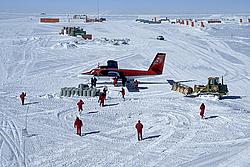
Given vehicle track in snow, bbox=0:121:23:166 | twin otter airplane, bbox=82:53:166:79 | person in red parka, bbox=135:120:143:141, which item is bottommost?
vehicle track in snow, bbox=0:121:23:166

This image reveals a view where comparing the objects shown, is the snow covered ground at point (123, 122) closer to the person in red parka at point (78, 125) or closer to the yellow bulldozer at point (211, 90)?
the person in red parka at point (78, 125)

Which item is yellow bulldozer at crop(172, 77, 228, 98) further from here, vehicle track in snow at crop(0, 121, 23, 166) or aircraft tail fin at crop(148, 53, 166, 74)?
vehicle track in snow at crop(0, 121, 23, 166)

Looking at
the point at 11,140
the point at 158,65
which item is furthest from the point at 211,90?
the point at 11,140

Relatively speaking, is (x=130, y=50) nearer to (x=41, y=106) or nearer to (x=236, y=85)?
(x=236, y=85)

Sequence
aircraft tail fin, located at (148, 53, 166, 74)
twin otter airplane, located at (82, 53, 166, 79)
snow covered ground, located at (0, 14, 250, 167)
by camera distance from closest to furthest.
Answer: snow covered ground, located at (0, 14, 250, 167) → twin otter airplane, located at (82, 53, 166, 79) → aircraft tail fin, located at (148, 53, 166, 74)

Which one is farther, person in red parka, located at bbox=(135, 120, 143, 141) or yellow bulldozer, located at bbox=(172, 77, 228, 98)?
yellow bulldozer, located at bbox=(172, 77, 228, 98)

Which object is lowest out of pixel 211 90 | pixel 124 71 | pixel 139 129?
pixel 139 129

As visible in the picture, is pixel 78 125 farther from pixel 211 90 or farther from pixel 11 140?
pixel 211 90

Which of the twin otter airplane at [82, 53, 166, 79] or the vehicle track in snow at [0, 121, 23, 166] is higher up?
the twin otter airplane at [82, 53, 166, 79]

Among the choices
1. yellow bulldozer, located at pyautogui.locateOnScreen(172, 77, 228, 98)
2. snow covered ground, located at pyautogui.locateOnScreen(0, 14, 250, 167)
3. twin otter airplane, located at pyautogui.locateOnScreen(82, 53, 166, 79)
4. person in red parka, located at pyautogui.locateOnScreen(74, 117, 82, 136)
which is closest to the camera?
snow covered ground, located at pyautogui.locateOnScreen(0, 14, 250, 167)

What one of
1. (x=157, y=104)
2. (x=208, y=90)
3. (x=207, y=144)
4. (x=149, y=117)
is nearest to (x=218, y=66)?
(x=208, y=90)

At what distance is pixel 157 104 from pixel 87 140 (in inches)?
316

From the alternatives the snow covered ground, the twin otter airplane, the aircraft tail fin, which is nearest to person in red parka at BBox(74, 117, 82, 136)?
the snow covered ground

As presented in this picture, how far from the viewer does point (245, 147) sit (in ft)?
53.7
